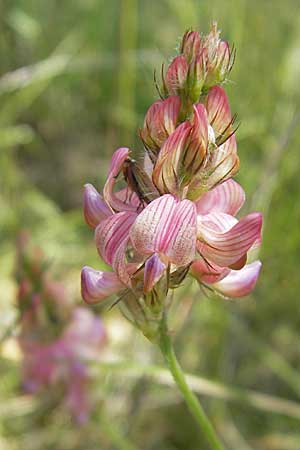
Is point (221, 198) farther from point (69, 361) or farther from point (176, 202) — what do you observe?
point (69, 361)

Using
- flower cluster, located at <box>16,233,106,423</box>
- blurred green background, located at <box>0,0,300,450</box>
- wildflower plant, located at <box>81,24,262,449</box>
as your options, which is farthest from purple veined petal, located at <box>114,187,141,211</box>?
blurred green background, located at <box>0,0,300,450</box>

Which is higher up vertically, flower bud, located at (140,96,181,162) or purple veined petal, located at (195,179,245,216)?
flower bud, located at (140,96,181,162)

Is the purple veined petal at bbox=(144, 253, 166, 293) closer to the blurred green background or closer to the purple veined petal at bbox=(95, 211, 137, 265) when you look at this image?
the purple veined petal at bbox=(95, 211, 137, 265)

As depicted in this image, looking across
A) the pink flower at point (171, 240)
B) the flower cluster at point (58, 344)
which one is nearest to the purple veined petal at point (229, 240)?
the pink flower at point (171, 240)

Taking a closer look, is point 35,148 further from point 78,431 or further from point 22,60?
point 78,431

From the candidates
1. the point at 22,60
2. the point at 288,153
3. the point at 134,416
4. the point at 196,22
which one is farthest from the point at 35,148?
the point at 134,416

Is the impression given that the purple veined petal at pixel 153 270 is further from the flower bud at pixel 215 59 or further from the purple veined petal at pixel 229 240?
the flower bud at pixel 215 59
